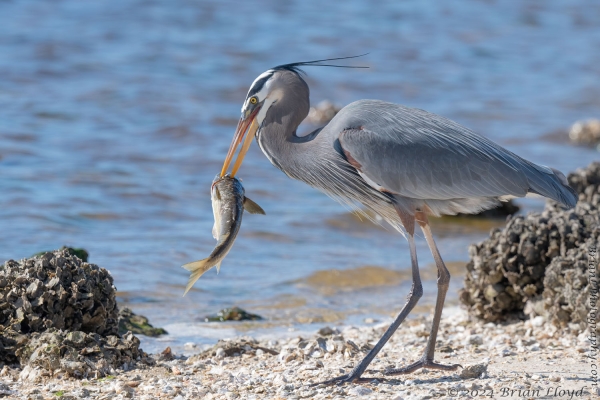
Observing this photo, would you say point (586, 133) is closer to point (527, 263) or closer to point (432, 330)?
point (527, 263)

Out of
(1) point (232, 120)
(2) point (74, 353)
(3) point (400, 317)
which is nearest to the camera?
(2) point (74, 353)

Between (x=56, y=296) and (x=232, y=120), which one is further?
(x=232, y=120)

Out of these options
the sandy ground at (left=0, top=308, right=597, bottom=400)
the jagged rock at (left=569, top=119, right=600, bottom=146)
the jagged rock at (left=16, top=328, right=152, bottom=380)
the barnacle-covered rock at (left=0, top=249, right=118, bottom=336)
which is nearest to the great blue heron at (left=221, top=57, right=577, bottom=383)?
the sandy ground at (left=0, top=308, right=597, bottom=400)

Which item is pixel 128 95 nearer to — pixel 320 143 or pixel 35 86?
pixel 35 86

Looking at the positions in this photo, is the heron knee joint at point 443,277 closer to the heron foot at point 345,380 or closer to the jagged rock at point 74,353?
the heron foot at point 345,380

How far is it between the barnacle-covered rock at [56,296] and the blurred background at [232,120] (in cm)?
91

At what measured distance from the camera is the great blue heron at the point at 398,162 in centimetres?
601

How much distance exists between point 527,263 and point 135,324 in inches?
128

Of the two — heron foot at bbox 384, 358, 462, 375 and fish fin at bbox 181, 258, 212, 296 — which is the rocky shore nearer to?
heron foot at bbox 384, 358, 462, 375

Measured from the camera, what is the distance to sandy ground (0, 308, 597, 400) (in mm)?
5246

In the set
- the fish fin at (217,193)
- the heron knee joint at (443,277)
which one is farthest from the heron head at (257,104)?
the heron knee joint at (443,277)

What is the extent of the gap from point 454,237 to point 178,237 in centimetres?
348

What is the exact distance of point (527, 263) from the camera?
746 cm

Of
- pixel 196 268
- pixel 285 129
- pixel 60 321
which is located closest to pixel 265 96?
pixel 285 129
